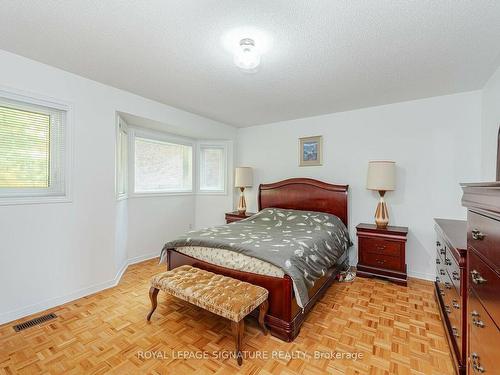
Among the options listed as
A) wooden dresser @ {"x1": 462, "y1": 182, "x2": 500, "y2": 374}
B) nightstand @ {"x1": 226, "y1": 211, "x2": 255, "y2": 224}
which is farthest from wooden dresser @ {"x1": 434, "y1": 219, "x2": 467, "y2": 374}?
nightstand @ {"x1": 226, "y1": 211, "x2": 255, "y2": 224}

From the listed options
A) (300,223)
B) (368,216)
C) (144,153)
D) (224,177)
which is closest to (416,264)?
(368,216)

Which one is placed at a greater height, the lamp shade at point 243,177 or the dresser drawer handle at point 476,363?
the lamp shade at point 243,177

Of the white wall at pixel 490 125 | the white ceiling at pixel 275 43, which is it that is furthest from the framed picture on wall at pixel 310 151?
the white wall at pixel 490 125

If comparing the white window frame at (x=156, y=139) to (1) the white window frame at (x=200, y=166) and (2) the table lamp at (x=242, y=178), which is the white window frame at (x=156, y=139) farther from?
(2) the table lamp at (x=242, y=178)

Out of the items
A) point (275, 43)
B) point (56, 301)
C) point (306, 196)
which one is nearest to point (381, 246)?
point (306, 196)

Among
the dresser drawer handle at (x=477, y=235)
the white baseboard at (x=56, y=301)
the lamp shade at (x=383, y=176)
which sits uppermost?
the lamp shade at (x=383, y=176)

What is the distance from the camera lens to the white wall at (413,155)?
2914 millimetres

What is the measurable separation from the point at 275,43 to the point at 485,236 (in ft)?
5.75

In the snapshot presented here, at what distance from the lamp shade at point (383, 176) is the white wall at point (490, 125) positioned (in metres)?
0.85

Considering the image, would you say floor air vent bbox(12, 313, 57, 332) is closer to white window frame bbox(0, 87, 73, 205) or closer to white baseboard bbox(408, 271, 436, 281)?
white window frame bbox(0, 87, 73, 205)

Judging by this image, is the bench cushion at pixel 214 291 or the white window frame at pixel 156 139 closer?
the bench cushion at pixel 214 291

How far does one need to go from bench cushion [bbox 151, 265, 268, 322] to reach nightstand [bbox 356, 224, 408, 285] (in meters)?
1.80

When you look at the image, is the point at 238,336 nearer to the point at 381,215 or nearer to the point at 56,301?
the point at 56,301

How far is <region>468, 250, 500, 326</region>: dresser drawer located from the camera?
0.87 meters
